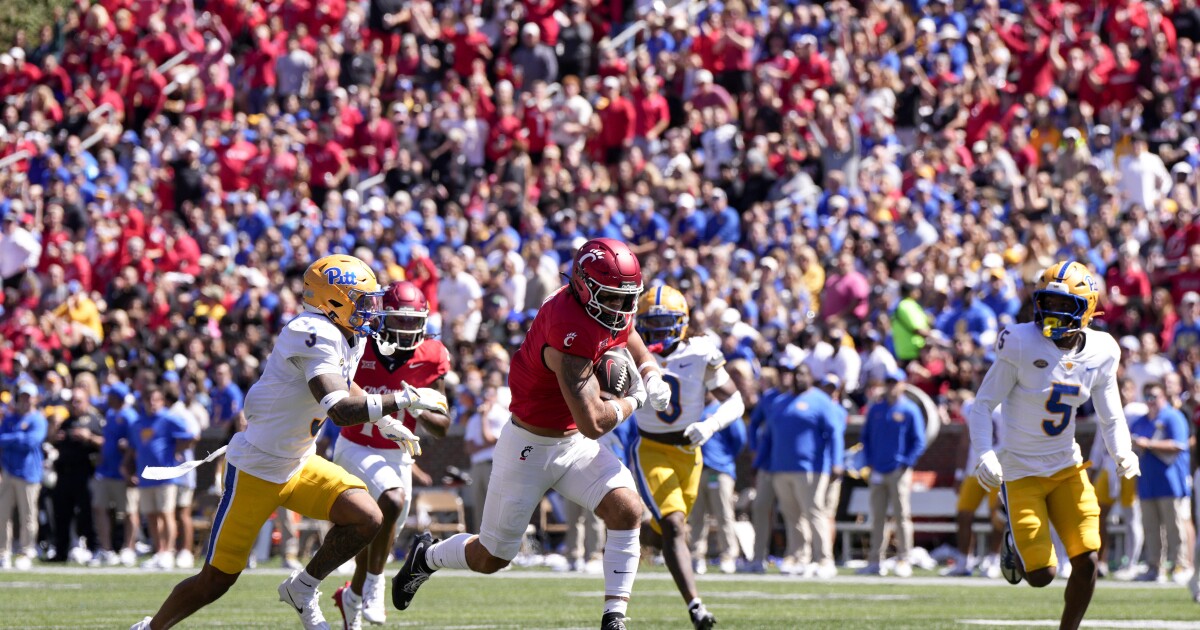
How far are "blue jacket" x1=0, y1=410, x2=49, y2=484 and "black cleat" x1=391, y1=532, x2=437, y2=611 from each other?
9.67 meters

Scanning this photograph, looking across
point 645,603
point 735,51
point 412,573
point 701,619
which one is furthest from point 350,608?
point 735,51

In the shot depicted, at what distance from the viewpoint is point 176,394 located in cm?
1769

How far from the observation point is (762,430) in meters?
16.6

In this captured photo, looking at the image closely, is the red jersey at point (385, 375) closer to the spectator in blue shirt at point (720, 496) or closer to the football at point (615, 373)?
the football at point (615, 373)

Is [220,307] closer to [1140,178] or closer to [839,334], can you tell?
[839,334]

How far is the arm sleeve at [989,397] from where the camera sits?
904 centimetres

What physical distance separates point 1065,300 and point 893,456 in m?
7.30

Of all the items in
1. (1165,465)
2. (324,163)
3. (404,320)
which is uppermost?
(404,320)

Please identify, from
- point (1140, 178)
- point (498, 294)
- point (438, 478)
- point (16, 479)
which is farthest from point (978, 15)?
point (16, 479)

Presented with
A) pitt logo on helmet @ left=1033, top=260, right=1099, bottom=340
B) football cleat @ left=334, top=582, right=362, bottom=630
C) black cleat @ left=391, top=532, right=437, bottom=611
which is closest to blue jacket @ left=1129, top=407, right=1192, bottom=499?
pitt logo on helmet @ left=1033, top=260, right=1099, bottom=340

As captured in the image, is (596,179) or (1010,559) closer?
(1010,559)

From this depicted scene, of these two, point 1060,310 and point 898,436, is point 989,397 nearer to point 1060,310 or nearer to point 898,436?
point 1060,310

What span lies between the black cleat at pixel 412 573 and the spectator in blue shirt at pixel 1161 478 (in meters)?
8.35

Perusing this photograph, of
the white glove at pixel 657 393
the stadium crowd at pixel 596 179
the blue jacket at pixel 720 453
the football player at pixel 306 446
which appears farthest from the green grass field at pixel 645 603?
the stadium crowd at pixel 596 179
